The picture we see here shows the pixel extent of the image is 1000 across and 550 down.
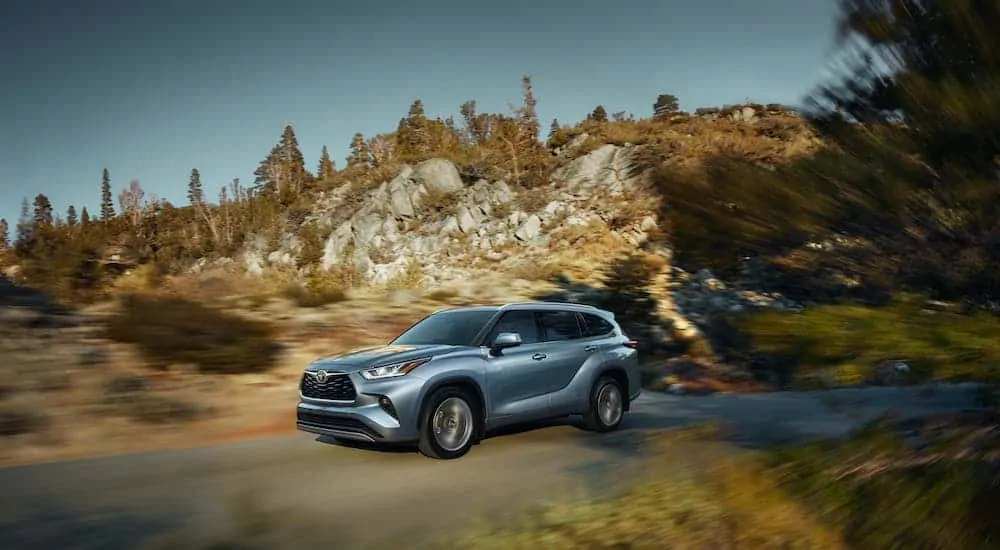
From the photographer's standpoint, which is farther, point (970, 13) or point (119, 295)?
point (119, 295)

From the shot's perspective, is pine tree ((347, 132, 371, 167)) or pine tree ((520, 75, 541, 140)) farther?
pine tree ((347, 132, 371, 167))

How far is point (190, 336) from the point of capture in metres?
13.3

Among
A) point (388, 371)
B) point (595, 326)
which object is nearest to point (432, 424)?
point (388, 371)

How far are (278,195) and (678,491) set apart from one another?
94.8 meters

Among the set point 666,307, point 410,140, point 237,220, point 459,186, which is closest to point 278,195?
point 237,220

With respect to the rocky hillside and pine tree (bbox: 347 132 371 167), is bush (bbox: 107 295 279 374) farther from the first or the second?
pine tree (bbox: 347 132 371 167)

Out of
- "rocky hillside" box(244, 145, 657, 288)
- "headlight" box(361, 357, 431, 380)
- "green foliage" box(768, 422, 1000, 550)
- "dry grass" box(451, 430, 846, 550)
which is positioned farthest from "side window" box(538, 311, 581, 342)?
"rocky hillside" box(244, 145, 657, 288)

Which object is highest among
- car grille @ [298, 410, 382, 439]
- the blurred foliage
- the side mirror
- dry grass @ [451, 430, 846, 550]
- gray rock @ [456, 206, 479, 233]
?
gray rock @ [456, 206, 479, 233]

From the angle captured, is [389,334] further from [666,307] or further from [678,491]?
[678,491]

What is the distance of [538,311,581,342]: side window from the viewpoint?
36.1ft

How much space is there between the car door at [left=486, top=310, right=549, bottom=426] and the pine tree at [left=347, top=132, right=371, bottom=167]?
3454 inches

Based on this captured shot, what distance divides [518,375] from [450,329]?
3.42 feet

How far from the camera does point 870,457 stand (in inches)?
183

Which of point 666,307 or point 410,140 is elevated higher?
point 410,140
